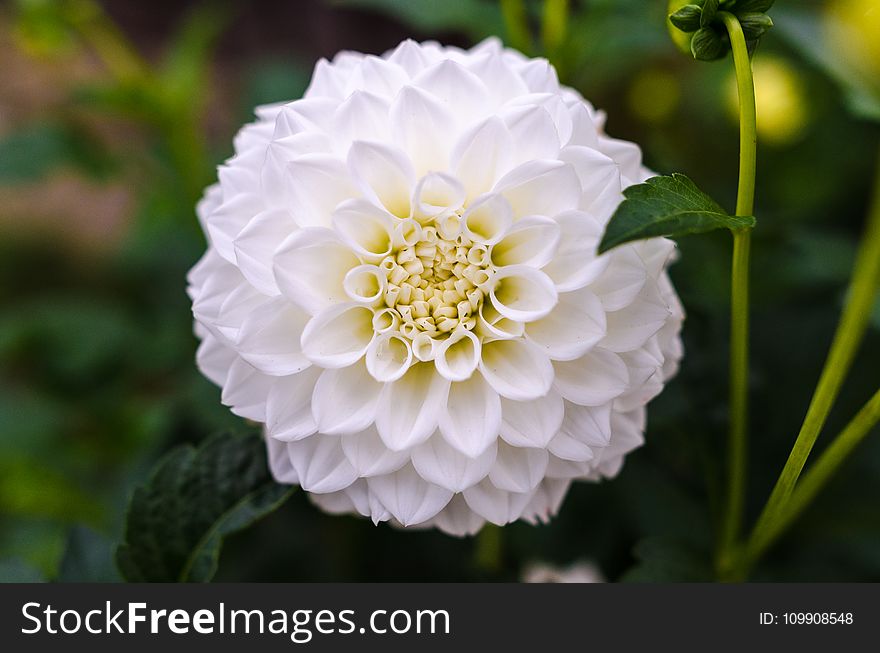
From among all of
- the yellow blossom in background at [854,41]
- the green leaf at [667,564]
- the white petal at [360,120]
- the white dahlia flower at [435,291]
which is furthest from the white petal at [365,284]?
the yellow blossom in background at [854,41]

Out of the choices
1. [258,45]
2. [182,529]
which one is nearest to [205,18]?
[258,45]

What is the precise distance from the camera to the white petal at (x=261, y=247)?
71 cm

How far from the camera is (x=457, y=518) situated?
794 mm

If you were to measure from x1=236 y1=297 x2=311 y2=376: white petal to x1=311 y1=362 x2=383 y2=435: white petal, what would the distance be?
0.03m

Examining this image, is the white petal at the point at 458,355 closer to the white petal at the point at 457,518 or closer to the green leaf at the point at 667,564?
the white petal at the point at 457,518

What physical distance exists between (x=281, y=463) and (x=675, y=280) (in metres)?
0.52

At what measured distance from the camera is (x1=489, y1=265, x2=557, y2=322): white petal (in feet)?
2.30

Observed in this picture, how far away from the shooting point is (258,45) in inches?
105

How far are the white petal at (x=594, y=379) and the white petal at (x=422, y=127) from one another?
22cm

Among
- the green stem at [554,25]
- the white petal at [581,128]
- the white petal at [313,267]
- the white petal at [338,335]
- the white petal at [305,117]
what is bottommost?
the white petal at [338,335]

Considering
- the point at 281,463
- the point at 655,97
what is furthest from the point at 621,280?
the point at 655,97

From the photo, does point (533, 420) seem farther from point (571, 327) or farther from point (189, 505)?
point (189, 505)

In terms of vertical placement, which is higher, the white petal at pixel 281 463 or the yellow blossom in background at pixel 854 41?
the yellow blossom in background at pixel 854 41

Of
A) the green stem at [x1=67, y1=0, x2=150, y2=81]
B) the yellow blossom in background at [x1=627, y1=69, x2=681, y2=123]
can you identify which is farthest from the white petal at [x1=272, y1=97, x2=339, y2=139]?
the yellow blossom in background at [x1=627, y1=69, x2=681, y2=123]
